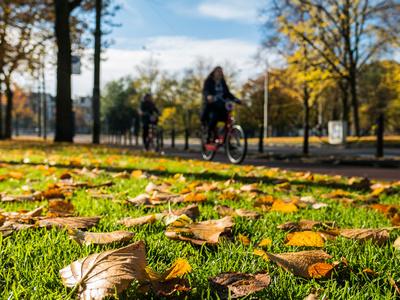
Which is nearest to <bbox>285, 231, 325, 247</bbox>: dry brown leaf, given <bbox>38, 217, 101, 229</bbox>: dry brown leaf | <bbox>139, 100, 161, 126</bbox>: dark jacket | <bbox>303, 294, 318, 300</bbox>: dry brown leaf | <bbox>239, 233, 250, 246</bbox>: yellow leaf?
<bbox>239, 233, 250, 246</bbox>: yellow leaf

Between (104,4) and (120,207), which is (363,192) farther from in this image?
(104,4)

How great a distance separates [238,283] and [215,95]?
6.65 m

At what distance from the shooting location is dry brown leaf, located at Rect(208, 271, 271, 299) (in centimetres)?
104

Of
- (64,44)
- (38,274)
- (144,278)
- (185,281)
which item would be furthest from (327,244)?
(64,44)

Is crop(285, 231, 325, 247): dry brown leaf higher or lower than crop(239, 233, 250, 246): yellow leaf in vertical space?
higher

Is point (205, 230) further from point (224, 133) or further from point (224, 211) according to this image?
point (224, 133)

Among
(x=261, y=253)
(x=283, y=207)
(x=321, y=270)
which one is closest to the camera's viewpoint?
(x=321, y=270)

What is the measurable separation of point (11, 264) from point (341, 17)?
2457 cm

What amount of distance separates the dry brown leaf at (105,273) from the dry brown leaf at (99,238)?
0.94ft

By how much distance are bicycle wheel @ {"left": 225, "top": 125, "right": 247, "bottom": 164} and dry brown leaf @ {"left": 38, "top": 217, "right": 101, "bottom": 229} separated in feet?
18.9

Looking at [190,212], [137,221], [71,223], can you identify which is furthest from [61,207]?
[190,212]

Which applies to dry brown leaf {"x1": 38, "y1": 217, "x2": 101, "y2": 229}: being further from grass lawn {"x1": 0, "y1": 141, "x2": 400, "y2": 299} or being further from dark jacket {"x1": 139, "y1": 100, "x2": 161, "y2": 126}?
dark jacket {"x1": 139, "y1": 100, "x2": 161, "y2": 126}

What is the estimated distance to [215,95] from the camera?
24.8ft

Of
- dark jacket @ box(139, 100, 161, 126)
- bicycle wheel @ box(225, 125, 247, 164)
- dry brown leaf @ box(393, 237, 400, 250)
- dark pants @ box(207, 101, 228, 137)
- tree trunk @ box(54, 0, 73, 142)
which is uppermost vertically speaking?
tree trunk @ box(54, 0, 73, 142)
